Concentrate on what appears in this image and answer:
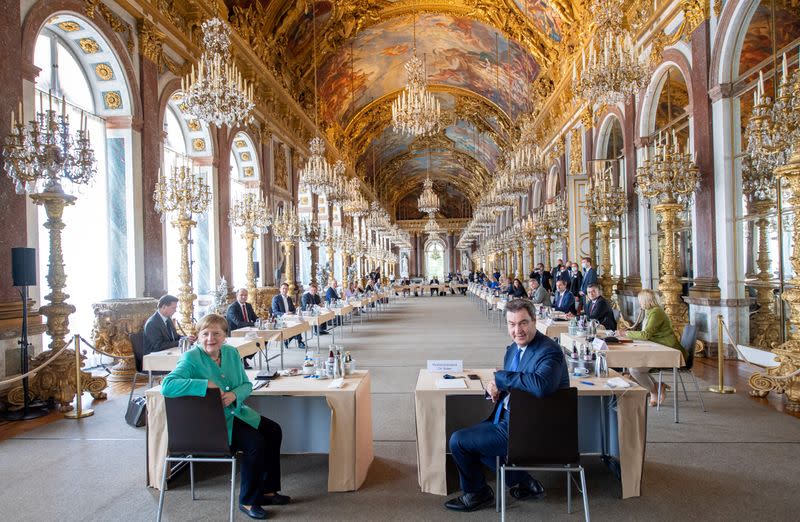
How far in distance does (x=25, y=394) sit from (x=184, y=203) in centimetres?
380

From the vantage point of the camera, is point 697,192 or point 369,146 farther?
point 369,146

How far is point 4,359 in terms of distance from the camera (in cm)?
615

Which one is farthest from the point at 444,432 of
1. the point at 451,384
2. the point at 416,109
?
the point at 416,109

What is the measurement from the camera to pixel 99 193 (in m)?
9.44

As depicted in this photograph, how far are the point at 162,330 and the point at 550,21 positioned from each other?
14746 mm

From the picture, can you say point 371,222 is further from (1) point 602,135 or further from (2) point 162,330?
(2) point 162,330

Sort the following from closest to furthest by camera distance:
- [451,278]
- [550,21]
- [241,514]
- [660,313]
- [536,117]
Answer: [241,514] < [660,313] < [550,21] < [536,117] < [451,278]

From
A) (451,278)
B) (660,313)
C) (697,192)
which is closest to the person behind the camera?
(660,313)

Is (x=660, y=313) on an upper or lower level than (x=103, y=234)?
lower

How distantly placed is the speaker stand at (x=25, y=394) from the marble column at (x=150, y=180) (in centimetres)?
316

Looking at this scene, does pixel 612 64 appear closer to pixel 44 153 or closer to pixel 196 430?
pixel 196 430

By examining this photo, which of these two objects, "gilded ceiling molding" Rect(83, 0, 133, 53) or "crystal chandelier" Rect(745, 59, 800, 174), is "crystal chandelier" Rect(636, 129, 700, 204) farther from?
"gilded ceiling molding" Rect(83, 0, 133, 53)

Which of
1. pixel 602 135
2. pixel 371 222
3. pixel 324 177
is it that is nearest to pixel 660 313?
pixel 324 177

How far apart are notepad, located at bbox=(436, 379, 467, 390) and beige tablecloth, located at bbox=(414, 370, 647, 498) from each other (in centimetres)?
4
